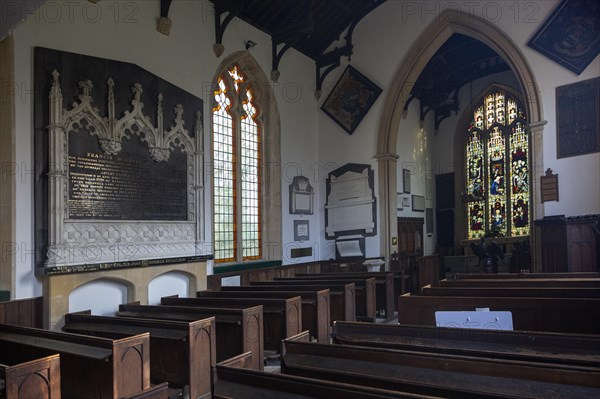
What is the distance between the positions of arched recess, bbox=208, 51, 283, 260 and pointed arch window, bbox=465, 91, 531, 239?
7298 mm

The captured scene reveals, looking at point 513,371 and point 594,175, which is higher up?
point 594,175

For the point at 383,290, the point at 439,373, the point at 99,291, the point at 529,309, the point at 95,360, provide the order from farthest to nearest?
the point at 383,290 → the point at 99,291 → the point at 529,309 → the point at 95,360 → the point at 439,373

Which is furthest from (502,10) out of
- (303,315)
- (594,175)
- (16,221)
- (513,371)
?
(16,221)

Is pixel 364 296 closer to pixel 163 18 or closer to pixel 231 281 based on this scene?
pixel 231 281

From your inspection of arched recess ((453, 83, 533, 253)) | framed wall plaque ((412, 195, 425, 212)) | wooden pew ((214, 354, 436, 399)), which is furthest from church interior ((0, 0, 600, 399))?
arched recess ((453, 83, 533, 253))

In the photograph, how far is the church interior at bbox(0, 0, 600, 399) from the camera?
9.16 ft

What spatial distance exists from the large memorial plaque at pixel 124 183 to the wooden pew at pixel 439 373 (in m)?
3.87

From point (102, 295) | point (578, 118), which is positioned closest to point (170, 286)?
point (102, 295)

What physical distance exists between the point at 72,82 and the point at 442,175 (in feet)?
37.4

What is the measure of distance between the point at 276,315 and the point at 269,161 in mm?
4786

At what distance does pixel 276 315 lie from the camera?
488 cm

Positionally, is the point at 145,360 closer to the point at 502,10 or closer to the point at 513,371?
the point at 513,371

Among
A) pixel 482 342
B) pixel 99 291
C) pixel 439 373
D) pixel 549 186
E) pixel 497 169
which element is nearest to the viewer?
pixel 439 373

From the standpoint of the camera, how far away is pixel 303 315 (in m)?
5.27
